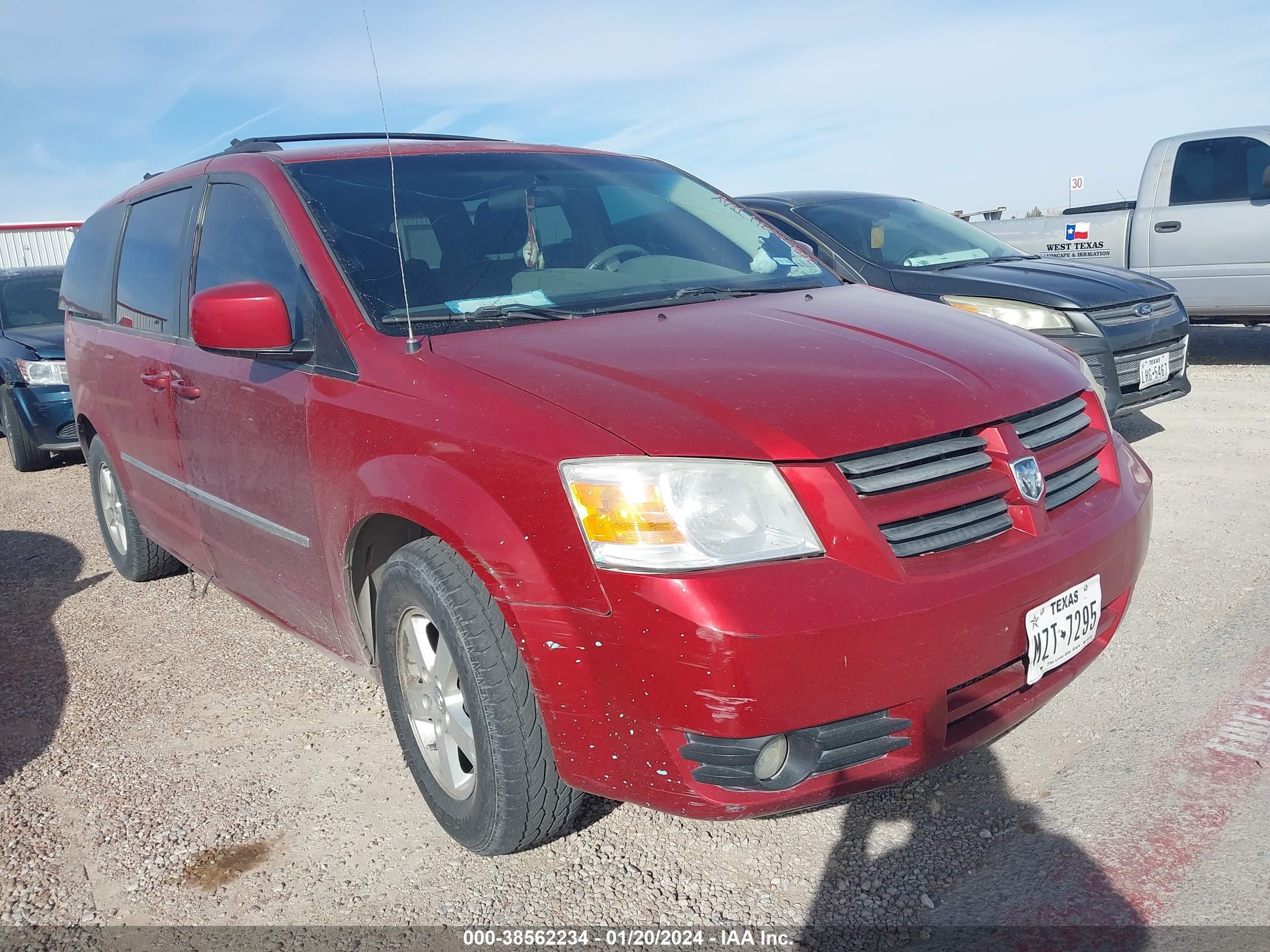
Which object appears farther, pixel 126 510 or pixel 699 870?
pixel 126 510

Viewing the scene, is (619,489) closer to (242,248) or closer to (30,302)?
(242,248)

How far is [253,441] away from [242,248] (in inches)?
24.2

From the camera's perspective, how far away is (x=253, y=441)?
302 centimetres

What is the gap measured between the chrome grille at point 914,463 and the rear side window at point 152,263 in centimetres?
254

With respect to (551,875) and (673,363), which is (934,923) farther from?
(673,363)

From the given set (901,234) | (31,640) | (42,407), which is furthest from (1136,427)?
(42,407)

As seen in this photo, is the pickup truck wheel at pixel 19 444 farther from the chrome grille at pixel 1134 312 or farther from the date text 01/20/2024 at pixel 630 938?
the chrome grille at pixel 1134 312

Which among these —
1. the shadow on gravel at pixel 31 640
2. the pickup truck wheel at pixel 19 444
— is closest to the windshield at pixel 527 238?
the shadow on gravel at pixel 31 640

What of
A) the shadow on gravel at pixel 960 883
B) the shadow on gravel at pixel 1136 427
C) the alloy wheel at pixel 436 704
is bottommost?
the shadow on gravel at pixel 1136 427

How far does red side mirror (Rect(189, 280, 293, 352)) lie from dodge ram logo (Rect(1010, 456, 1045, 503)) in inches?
71.9

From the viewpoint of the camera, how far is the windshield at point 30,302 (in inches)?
342

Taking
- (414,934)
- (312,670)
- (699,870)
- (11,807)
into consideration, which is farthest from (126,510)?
(699,870)

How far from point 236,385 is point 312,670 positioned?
1194mm

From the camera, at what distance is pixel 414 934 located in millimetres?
2273
